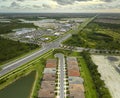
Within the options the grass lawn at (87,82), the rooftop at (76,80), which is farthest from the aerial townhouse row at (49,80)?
the grass lawn at (87,82)

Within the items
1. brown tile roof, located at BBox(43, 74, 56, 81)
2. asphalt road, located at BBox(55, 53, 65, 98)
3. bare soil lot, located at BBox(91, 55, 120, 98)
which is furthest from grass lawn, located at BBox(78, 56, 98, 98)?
brown tile roof, located at BBox(43, 74, 56, 81)

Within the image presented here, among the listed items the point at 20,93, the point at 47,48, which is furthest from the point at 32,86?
the point at 47,48

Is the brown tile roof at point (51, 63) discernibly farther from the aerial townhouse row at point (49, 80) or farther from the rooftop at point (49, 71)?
the rooftop at point (49, 71)

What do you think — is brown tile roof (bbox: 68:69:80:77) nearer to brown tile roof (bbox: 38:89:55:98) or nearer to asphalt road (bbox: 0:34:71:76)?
brown tile roof (bbox: 38:89:55:98)

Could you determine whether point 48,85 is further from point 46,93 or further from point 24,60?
point 24,60

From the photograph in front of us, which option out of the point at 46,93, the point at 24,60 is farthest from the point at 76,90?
the point at 24,60

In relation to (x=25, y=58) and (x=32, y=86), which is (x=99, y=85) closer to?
(x=32, y=86)
